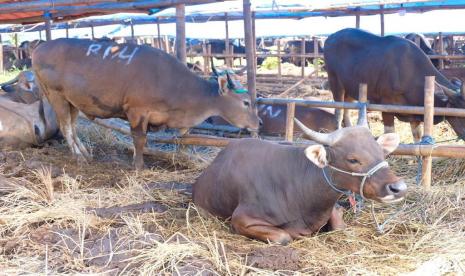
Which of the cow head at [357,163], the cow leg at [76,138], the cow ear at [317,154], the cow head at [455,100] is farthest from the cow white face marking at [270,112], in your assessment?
the cow ear at [317,154]

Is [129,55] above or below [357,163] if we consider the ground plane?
above

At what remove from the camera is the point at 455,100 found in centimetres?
768

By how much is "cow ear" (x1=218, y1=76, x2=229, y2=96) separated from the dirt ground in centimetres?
134

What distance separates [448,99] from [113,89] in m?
4.48

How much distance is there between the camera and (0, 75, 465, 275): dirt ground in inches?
171

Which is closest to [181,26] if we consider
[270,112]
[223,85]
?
[223,85]

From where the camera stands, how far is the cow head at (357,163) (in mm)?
4227

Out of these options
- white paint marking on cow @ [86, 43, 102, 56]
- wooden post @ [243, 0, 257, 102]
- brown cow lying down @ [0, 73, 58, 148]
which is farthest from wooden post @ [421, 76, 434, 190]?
brown cow lying down @ [0, 73, 58, 148]

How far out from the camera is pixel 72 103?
820cm

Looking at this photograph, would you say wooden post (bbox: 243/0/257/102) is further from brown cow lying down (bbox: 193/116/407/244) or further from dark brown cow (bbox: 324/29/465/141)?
brown cow lying down (bbox: 193/116/407/244)

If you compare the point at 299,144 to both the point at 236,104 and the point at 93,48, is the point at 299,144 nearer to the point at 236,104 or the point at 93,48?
the point at 236,104

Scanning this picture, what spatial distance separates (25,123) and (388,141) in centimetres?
579

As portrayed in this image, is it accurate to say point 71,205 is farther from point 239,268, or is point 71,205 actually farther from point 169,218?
point 239,268

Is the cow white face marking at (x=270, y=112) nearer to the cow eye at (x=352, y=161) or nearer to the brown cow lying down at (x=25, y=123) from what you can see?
the brown cow lying down at (x=25, y=123)
